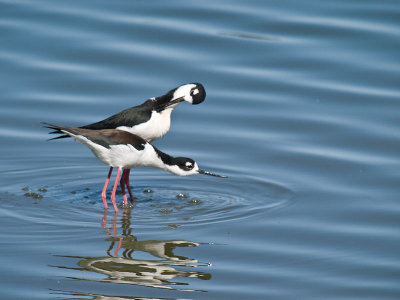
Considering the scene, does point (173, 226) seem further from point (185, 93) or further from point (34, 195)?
point (185, 93)

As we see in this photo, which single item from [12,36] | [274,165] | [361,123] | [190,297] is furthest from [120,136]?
[12,36]

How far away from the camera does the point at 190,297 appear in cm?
675

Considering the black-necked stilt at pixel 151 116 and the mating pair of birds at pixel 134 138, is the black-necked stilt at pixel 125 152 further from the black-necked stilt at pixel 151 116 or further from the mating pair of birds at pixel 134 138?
the black-necked stilt at pixel 151 116

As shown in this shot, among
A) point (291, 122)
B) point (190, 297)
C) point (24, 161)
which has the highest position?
point (291, 122)

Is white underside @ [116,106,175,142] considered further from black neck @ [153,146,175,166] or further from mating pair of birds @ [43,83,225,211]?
black neck @ [153,146,175,166]

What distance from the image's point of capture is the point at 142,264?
24.5ft

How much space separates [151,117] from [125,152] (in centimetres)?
89

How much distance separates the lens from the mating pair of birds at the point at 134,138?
9148 mm

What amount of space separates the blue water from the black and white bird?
62 centimetres

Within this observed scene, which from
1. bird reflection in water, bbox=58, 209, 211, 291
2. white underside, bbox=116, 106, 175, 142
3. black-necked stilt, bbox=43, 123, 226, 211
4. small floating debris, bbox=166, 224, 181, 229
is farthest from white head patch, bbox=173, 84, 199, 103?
Result: bird reflection in water, bbox=58, 209, 211, 291

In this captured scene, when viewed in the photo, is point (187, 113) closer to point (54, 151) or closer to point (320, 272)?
point (54, 151)

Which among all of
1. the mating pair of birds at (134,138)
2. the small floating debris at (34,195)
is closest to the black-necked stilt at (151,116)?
the mating pair of birds at (134,138)

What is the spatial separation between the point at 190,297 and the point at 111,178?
3.91 meters

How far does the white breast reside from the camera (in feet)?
32.5
